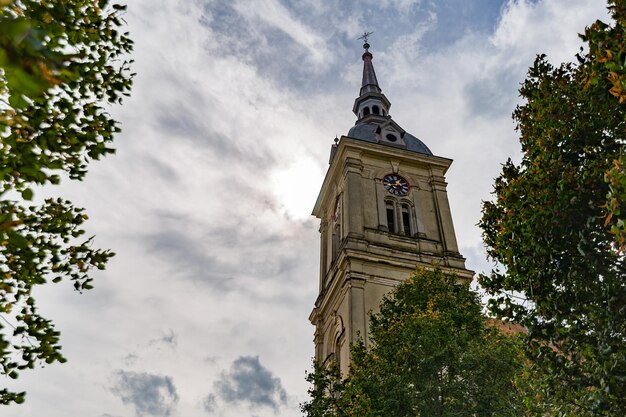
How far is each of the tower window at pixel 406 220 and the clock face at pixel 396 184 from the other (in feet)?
3.91

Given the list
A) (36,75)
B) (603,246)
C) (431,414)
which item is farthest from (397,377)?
(36,75)

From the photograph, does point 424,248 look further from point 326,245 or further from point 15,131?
point 15,131

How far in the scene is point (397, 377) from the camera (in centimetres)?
1361

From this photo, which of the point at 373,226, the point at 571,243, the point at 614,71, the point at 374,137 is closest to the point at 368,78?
the point at 374,137

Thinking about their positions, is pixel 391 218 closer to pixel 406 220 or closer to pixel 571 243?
pixel 406 220

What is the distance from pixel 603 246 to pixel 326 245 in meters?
30.0

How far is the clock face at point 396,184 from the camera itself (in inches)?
1375

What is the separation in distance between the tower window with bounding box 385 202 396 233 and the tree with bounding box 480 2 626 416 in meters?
22.6

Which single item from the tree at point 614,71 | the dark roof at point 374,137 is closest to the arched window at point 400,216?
the dark roof at point 374,137

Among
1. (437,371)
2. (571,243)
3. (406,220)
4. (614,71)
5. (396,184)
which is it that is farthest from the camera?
(396,184)

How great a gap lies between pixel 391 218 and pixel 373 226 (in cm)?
237

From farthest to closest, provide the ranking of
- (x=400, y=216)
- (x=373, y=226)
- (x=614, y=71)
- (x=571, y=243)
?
(x=400, y=216) < (x=373, y=226) < (x=571, y=243) < (x=614, y=71)

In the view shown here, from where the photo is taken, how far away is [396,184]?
35344 mm

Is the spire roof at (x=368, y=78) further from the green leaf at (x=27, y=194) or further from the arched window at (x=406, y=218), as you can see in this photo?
the green leaf at (x=27, y=194)
